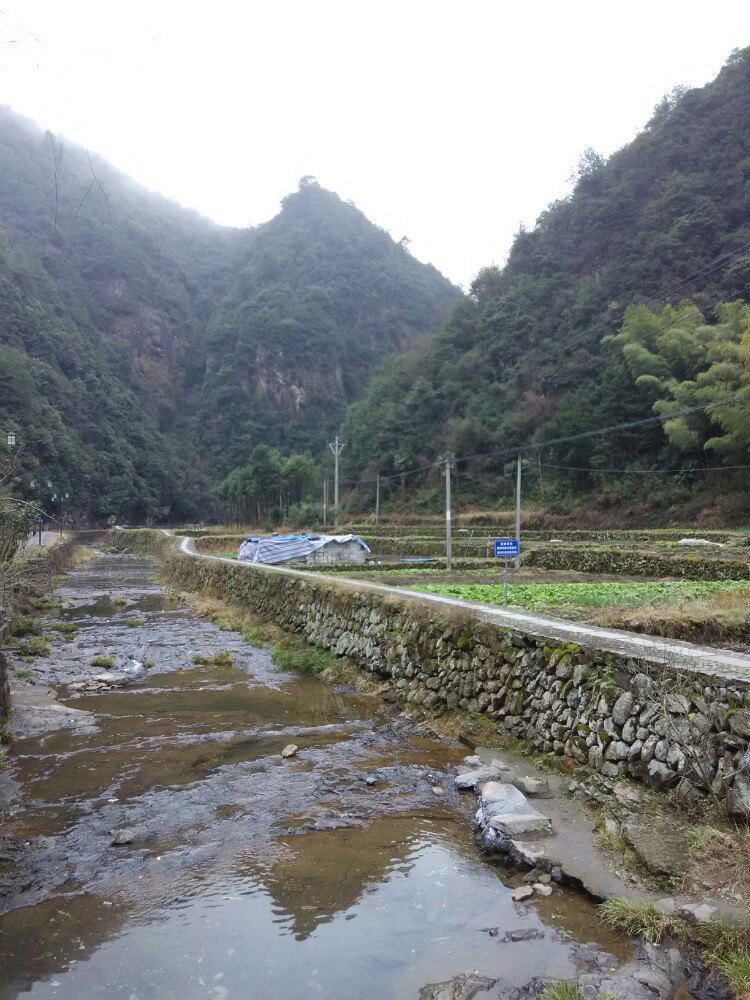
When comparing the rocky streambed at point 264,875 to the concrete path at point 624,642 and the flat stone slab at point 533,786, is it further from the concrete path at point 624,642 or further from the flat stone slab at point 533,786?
the concrete path at point 624,642

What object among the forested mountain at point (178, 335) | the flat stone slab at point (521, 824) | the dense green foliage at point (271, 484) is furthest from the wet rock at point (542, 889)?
the forested mountain at point (178, 335)

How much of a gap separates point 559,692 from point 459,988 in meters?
4.01

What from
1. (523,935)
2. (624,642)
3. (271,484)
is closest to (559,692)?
(624,642)

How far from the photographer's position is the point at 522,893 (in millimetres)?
4852

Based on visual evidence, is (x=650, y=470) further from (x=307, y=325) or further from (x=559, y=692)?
(x=307, y=325)

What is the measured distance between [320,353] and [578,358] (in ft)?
242

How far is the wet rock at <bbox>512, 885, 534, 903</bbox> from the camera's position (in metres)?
4.81

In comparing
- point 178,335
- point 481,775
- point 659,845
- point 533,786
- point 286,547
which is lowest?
point 481,775

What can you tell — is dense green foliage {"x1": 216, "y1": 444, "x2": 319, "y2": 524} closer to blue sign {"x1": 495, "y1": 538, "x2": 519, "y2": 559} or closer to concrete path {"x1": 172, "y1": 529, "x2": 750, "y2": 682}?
concrete path {"x1": 172, "y1": 529, "x2": 750, "y2": 682}

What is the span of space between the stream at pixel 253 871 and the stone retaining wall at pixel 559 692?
102cm

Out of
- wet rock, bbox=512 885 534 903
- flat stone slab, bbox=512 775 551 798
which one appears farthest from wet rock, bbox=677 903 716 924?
flat stone slab, bbox=512 775 551 798

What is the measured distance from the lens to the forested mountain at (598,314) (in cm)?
4444

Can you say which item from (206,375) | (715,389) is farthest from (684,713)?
(206,375)

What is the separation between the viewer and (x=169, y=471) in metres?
96.6
